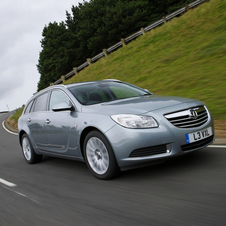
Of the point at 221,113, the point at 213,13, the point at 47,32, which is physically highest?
the point at 47,32

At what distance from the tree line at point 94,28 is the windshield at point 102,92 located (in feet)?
120

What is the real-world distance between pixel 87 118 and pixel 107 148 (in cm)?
62

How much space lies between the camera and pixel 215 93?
8.92m

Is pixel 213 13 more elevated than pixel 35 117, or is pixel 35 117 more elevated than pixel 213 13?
pixel 213 13

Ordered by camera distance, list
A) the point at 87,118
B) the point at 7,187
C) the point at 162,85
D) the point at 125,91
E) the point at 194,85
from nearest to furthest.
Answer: the point at 87,118, the point at 7,187, the point at 125,91, the point at 194,85, the point at 162,85

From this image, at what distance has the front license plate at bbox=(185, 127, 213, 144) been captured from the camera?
13.3 ft

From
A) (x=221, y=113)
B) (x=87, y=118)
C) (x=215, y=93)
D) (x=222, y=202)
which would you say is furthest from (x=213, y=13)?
(x=222, y=202)

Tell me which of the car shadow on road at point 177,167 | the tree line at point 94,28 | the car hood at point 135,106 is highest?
the tree line at point 94,28

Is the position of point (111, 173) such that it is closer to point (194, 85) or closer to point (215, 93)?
point (215, 93)

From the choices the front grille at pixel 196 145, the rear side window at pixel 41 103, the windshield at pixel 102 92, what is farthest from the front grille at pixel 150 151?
the rear side window at pixel 41 103

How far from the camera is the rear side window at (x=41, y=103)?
6.15 meters

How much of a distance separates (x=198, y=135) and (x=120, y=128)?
1078mm

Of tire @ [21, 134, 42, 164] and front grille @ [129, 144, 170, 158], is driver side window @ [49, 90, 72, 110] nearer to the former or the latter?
tire @ [21, 134, 42, 164]

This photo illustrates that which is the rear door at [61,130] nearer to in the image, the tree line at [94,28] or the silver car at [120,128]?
the silver car at [120,128]
